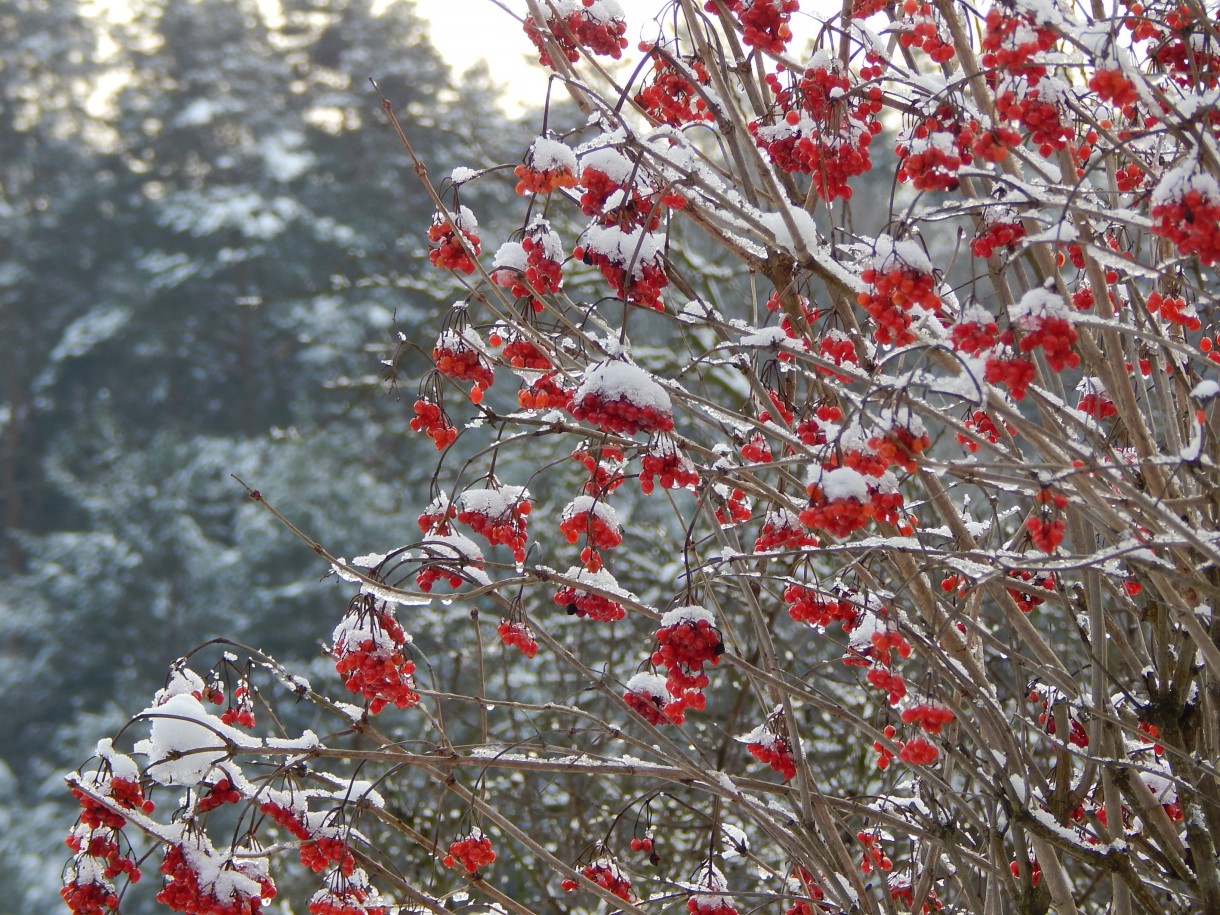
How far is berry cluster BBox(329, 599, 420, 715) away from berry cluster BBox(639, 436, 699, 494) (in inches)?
25.3

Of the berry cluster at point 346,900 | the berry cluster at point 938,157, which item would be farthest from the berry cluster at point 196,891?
the berry cluster at point 938,157

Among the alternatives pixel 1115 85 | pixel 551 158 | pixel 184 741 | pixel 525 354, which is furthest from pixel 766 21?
pixel 184 741

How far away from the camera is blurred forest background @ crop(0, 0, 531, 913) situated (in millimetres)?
17406

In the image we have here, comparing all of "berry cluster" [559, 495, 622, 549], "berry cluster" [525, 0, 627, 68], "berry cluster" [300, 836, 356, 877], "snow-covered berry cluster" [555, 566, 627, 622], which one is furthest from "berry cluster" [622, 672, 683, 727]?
"berry cluster" [525, 0, 627, 68]

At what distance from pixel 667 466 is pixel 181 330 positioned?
858 inches

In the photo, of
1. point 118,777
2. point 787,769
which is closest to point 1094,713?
point 787,769

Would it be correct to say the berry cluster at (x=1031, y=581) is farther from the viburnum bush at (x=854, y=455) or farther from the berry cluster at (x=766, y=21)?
the berry cluster at (x=766, y=21)

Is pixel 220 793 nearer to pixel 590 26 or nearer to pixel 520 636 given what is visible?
pixel 520 636

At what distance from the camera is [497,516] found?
2.53 metres

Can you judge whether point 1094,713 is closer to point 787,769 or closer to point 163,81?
point 787,769

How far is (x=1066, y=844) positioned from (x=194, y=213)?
2257 cm

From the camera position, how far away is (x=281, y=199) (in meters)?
22.2

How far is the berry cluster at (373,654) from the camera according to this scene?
2258 mm

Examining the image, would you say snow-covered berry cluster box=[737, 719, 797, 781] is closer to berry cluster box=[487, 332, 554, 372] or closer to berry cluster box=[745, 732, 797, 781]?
berry cluster box=[745, 732, 797, 781]
